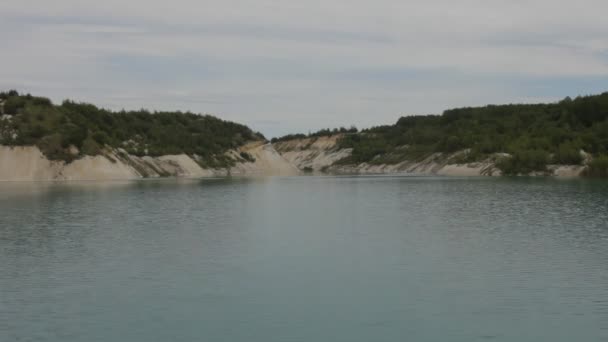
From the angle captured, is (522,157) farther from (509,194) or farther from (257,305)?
(257,305)

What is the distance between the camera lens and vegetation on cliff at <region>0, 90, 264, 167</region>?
10262cm

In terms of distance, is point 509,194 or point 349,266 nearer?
point 349,266

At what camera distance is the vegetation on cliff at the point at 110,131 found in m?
103

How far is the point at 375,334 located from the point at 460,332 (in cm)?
193

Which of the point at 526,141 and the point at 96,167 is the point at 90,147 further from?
the point at 526,141

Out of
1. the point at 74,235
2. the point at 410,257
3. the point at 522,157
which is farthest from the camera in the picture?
the point at 522,157

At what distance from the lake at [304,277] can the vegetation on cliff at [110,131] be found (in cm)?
6217

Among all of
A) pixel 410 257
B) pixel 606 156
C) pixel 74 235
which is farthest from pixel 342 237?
pixel 606 156

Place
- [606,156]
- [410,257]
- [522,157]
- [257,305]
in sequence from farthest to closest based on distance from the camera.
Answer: [522,157] < [606,156] < [410,257] < [257,305]

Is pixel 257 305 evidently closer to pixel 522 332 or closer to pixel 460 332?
pixel 460 332

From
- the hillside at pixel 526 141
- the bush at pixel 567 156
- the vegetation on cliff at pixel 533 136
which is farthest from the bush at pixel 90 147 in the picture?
the bush at pixel 567 156

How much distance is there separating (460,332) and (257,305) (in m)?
5.45

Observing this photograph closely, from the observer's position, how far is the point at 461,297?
2002cm

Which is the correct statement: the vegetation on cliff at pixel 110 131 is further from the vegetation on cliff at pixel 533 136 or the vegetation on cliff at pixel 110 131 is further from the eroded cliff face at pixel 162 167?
the vegetation on cliff at pixel 533 136
